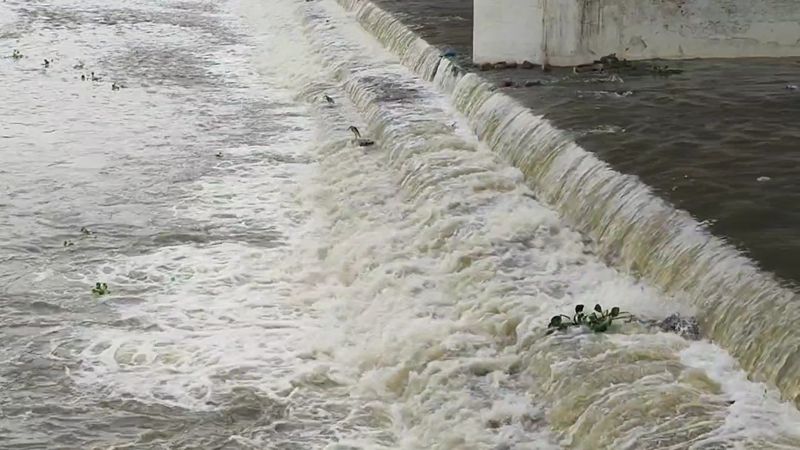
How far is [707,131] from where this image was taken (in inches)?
323

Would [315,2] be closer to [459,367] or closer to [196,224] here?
[196,224]

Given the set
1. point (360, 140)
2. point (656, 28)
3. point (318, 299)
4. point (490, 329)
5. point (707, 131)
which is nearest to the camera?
point (490, 329)

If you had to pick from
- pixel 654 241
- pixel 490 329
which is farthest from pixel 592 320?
pixel 654 241

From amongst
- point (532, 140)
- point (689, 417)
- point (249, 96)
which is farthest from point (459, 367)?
point (249, 96)

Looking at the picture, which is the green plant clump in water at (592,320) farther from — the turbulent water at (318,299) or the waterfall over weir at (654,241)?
the waterfall over weir at (654,241)

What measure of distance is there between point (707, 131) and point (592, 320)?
3.02m

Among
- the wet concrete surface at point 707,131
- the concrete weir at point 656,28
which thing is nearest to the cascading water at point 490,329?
the wet concrete surface at point 707,131

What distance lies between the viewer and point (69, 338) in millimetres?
6746

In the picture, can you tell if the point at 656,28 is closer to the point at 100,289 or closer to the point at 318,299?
the point at 318,299

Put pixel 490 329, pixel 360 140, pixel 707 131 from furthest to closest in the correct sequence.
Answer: pixel 360 140, pixel 707 131, pixel 490 329

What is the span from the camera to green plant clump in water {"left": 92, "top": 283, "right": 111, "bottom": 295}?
7.41 m

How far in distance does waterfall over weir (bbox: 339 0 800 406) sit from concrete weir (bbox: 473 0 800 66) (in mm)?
1019

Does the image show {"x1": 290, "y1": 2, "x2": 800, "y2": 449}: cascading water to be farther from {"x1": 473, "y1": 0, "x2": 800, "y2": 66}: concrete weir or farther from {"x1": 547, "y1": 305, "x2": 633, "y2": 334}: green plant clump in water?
{"x1": 473, "y1": 0, "x2": 800, "y2": 66}: concrete weir

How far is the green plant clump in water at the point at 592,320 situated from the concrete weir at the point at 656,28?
549 centimetres
